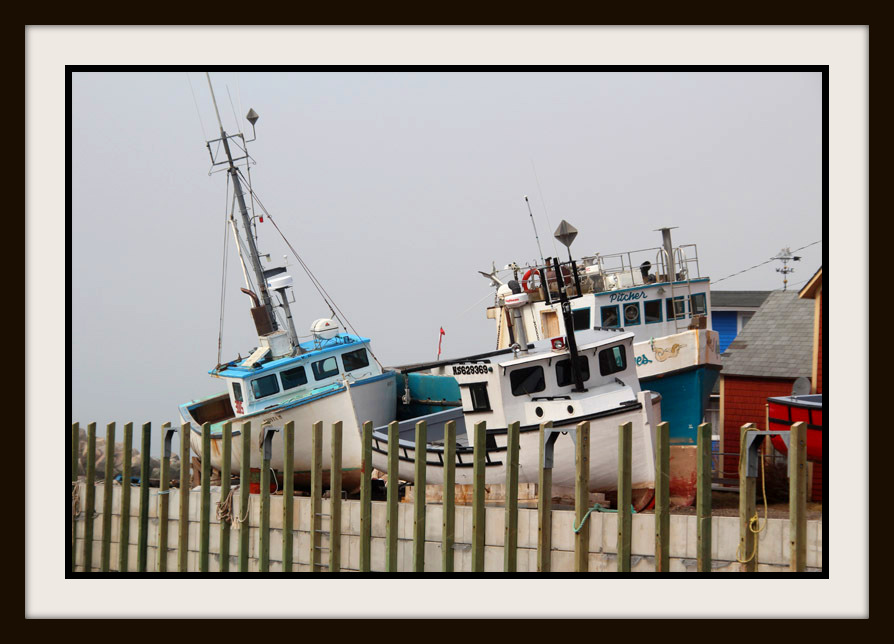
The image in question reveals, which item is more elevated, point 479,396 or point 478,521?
point 479,396

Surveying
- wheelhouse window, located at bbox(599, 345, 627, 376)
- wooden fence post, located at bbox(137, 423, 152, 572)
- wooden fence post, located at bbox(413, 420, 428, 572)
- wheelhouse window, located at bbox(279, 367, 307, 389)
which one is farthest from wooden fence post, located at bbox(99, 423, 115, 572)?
wheelhouse window, located at bbox(599, 345, 627, 376)

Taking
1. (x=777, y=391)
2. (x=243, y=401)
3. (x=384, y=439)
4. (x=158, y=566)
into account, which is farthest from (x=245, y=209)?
(x=777, y=391)

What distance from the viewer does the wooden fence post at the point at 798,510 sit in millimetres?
11469

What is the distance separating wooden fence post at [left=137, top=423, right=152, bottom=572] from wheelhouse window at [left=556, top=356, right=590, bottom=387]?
6288 mm

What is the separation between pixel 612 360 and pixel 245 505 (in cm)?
580

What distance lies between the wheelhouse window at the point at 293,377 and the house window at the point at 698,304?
7951 mm

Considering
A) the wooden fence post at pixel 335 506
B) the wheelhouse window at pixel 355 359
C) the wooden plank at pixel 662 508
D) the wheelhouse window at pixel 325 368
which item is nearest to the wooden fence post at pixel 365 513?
the wooden fence post at pixel 335 506

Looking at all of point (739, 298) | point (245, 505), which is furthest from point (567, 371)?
point (739, 298)

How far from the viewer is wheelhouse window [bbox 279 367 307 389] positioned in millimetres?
19078

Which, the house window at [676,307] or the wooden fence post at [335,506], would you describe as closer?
the wooden fence post at [335,506]

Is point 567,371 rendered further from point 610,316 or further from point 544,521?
point 610,316

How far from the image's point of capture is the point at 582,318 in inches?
831

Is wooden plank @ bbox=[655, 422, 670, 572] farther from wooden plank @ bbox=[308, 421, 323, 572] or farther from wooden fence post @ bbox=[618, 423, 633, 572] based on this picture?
wooden plank @ bbox=[308, 421, 323, 572]

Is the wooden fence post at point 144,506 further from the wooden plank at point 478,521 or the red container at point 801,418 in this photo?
the red container at point 801,418
